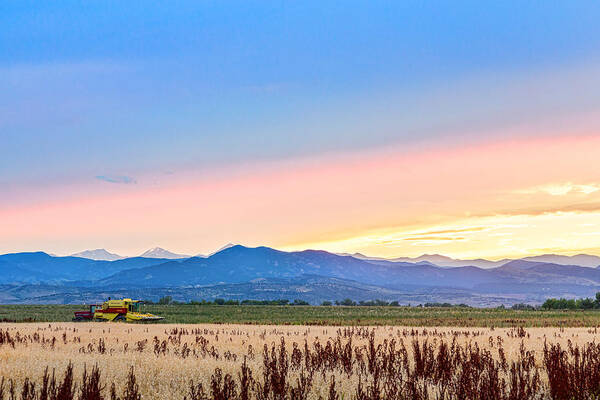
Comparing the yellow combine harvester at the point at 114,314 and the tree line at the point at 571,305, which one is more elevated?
the yellow combine harvester at the point at 114,314

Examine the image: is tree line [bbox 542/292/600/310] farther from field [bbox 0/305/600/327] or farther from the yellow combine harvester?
the yellow combine harvester

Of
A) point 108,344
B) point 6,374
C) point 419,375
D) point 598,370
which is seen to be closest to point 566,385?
point 598,370

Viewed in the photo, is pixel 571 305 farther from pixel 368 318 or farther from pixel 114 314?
pixel 114 314

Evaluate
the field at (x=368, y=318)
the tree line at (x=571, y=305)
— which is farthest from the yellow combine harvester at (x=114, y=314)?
the tree line at (x=571, y=305)

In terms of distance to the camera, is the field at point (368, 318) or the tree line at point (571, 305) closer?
the field at point (368, 318)

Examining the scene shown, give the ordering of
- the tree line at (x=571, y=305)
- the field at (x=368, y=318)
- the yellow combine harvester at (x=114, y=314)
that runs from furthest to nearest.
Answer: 1. the tree line at (x=571, y=305)
2. the field at (x=368, y=318)
3. the yellow combine harvester at (x=114, y=314)

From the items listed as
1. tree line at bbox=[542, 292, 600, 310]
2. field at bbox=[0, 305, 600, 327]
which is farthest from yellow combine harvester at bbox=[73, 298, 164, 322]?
tree line at bbox=[542, 292, 600, 310]

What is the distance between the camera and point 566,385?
11562mm

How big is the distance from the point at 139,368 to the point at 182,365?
1.10 meters

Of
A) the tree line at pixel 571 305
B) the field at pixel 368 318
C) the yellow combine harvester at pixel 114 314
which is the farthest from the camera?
the tree line at pixel 571 305

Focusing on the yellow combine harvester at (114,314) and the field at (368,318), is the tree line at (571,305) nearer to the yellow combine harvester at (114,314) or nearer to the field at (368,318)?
the field at (368,318)

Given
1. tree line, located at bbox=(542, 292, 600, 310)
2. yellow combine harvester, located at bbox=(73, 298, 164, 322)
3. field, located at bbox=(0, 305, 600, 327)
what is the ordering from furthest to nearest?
tree line, located at bbox=(542, 292, 600, 310) → field, located at bbox=(0, 305, 600, 327) → yellow combine harvester, located at bbox=(73, 298, 164, 322)

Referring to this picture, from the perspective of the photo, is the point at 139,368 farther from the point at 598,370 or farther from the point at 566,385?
the point at 598,370

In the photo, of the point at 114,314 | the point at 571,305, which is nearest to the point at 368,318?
the point at 114,314
